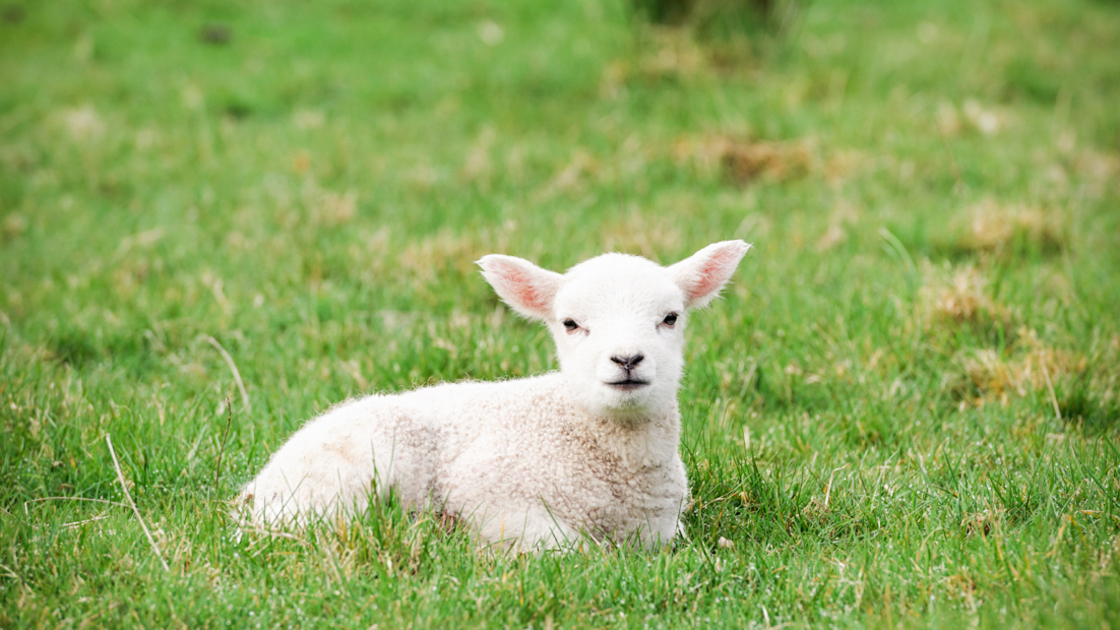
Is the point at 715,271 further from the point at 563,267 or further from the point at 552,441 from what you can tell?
the point at 563,267

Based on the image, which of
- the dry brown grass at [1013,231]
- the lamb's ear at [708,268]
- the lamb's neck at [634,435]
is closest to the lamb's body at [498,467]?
the lamb's neck at [634,435]

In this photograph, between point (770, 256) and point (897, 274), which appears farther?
point (770, 256)

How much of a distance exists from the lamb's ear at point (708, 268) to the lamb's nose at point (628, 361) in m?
0.55

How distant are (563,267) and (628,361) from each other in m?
2.89

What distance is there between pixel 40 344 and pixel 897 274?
16.1 ft

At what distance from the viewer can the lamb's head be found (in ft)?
10.5

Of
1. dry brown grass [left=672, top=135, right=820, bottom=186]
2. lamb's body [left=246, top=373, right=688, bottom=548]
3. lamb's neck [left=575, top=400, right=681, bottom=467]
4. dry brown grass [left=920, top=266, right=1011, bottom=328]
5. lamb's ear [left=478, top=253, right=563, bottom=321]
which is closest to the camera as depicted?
lamb's body [left=246, top=373, right=688, bottom=548]

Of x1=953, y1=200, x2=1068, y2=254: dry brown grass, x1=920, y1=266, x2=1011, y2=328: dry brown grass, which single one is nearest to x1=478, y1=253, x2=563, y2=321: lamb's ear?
x1=920, y1=266, x2=1011, y2=328: dry brown grass

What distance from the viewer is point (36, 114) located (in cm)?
943

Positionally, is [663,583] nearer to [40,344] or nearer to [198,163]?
[40,344]

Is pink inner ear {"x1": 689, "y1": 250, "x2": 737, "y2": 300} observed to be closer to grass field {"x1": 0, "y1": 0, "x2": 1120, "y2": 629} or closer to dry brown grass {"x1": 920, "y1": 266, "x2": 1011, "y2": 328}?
grass field {"x1": 0, "y1": 0, "x2": 1120, "y2": 629}

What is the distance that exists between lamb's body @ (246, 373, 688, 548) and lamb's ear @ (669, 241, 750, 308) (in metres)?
0.50

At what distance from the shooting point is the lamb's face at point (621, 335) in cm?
319

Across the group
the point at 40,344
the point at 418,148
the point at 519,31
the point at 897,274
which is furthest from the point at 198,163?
the point at 897,274
